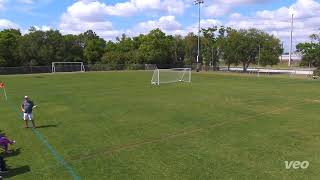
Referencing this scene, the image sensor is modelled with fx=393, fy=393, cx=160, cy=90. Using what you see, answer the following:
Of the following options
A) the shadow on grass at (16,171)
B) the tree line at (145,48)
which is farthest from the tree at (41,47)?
the shadow on grass at (16,171)

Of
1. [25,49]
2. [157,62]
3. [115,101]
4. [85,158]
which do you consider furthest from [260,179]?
→ [157,62]

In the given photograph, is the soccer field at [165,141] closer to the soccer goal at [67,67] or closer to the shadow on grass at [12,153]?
the shadow on grass at [12,153]

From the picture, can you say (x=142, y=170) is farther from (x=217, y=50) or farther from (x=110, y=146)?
(x=217, y=50)

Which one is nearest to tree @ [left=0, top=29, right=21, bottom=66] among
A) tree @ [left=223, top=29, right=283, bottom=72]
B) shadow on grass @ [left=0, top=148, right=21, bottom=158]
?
tree @ [left=223, top=29, right=283, bottom=72]

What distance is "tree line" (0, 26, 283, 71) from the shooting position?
289 feet

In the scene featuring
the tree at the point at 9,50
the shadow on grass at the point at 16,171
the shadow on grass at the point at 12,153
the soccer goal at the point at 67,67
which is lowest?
the shadow on grass at the point at 16,171

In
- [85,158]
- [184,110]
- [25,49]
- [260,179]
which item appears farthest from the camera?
[25,49]

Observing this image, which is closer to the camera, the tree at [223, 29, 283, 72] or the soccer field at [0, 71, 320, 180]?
the soccer field at [0, 71, 320, 180]

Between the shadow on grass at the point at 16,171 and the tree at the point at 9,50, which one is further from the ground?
the tree at the point at 9,50

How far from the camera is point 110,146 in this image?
15000 millimetres

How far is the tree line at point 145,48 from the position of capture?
88150 mm

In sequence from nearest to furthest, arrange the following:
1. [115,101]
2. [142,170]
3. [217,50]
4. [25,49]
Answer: [142,170]
[115,101]
[25,49]
[217,50]

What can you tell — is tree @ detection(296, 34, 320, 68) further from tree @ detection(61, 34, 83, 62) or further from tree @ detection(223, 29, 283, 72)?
tree @ detection(61, 34, 83, 62)

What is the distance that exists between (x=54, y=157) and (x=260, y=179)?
687cm
